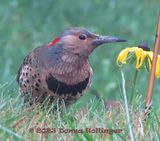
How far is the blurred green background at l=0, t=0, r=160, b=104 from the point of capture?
885cm

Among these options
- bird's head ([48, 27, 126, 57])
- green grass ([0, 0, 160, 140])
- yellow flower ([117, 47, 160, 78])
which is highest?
bird's head ([48, 27, 126, 57])

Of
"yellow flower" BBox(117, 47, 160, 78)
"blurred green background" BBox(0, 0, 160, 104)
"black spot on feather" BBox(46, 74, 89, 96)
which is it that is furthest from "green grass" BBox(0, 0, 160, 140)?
"yellow flower" BBox(117, 47, 160, 78)

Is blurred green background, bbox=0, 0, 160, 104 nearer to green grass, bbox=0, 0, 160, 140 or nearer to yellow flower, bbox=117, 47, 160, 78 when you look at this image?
green grass, bbox=0, 0, 160, 140

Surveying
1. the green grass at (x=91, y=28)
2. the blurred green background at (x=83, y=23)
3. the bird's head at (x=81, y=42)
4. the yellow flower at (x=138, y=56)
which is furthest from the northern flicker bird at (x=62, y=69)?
the blurred green background at (x=83, y=23)

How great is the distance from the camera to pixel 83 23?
32.6 feet

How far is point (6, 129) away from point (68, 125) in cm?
49

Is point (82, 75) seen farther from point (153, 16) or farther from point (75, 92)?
point (153, 16)

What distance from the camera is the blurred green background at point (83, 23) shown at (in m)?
8.85

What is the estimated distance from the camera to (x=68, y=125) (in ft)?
15.4

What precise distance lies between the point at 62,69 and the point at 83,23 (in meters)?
4.43

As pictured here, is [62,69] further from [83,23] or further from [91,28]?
[83,23]

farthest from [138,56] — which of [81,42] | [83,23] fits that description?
[83,23]

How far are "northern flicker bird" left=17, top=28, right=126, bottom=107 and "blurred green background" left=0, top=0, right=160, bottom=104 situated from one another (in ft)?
9.46

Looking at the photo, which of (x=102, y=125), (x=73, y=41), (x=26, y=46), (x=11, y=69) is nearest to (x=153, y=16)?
(x=26, y=46)
